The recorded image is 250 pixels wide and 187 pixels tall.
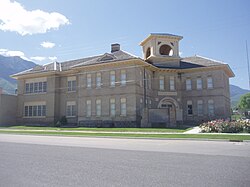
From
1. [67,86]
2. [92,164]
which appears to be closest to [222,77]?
[67,86]

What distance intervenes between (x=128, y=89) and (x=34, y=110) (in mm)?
17210

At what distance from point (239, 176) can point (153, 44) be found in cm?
3440

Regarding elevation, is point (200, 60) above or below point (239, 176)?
above

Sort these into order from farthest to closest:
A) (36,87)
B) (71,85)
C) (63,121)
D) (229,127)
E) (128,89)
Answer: (36,87)
(71,85)
(63,121)
(128,89)
(229,127)

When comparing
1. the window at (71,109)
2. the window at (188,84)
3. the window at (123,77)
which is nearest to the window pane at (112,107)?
the window at (123,77)

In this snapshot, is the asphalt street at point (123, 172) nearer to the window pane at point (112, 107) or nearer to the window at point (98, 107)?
the window pane at point (112, 107)

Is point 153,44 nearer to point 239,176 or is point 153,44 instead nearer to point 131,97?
point 131,97

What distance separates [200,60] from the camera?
41219 millimetres

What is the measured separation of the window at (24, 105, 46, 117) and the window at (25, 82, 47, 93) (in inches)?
100

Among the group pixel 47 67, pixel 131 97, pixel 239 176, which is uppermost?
pixel 47 67

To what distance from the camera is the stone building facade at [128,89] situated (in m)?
34.1

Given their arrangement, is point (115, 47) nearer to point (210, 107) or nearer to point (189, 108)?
point (189, 108)

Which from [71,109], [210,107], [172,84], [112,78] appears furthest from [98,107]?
[210,107]

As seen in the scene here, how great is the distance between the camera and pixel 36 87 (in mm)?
42219
